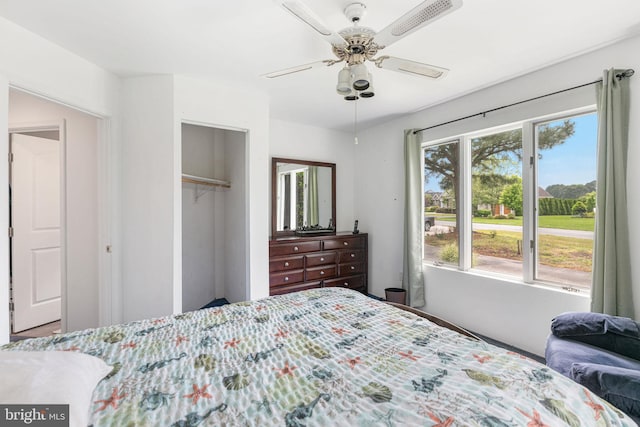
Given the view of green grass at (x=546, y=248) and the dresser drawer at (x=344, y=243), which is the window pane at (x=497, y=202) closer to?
the view of green grass at (x=546, y=248)

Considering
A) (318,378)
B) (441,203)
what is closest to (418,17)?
(318,378)

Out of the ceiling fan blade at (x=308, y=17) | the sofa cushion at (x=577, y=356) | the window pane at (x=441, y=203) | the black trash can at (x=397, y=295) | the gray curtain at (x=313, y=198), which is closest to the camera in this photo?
the ceiling fan blade at (x=308, y=17)

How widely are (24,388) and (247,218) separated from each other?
2364mm

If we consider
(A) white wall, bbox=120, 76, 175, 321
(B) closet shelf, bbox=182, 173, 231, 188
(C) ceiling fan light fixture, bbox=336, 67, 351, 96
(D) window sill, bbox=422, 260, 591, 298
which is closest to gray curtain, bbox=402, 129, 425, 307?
(D) window sill, bbox=422, 260, 591, 298

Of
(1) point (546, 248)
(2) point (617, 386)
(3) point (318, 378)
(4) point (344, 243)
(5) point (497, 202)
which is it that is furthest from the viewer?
(4) point (344, 243)

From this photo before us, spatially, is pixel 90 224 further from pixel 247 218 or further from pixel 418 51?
pixel 418 51

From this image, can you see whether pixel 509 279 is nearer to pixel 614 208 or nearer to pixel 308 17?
pixel 614 208

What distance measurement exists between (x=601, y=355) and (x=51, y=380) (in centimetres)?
251

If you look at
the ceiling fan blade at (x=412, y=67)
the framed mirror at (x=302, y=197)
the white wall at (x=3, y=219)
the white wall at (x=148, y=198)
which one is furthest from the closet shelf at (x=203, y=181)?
the ceiling fan blade at (x=412, y=67)

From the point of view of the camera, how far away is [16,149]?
301 centimetres

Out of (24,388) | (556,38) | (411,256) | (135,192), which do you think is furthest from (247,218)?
(556,38)

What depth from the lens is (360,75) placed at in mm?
1716

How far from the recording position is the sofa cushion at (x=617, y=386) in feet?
4.03

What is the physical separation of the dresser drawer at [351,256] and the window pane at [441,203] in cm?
91
